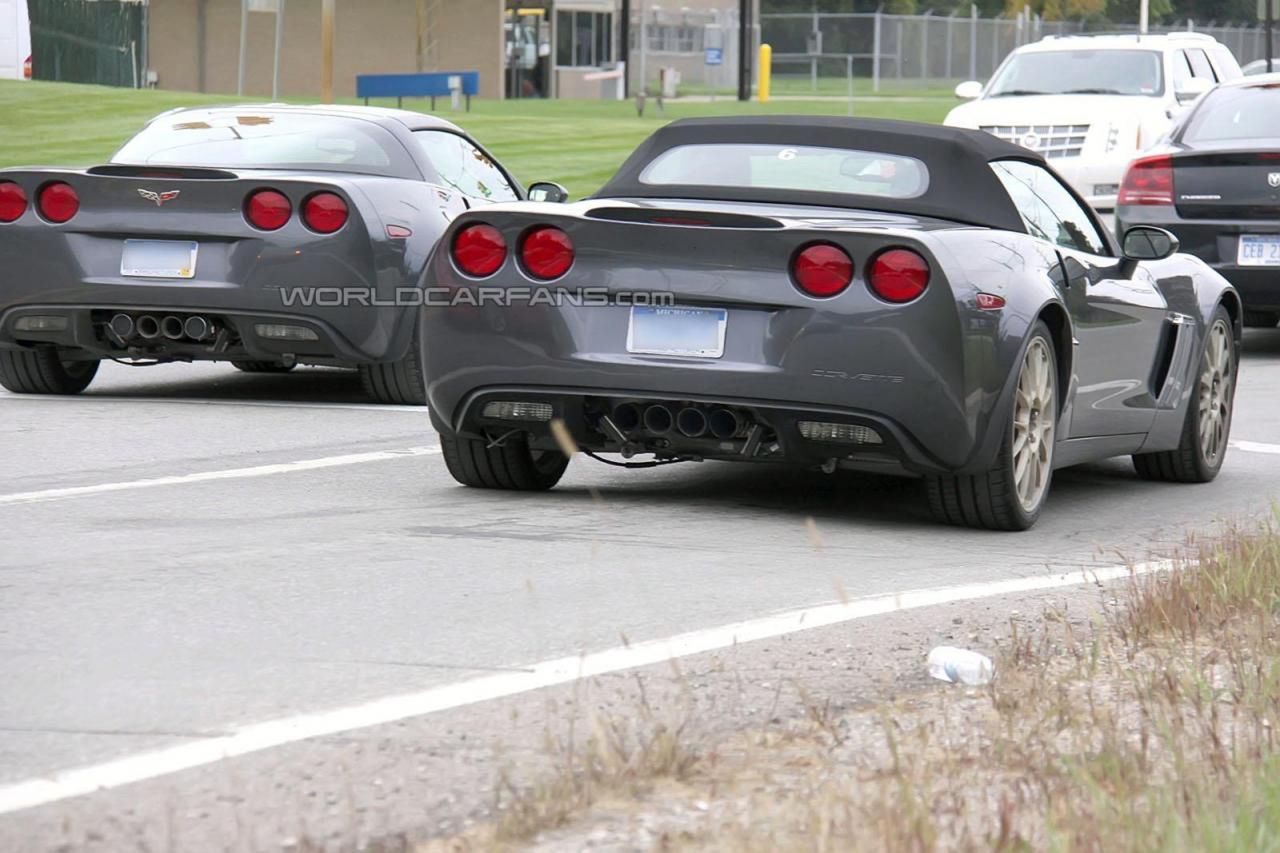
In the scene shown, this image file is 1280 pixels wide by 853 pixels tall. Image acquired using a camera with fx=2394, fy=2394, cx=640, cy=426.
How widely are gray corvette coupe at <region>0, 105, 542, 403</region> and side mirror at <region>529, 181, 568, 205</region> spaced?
82 cm

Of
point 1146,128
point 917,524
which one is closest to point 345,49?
point 1146,128

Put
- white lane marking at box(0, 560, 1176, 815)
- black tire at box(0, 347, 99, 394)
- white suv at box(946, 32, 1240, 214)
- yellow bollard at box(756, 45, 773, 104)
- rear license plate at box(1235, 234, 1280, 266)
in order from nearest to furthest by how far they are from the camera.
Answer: white lane marking at box(0, 560, 1176, 815)
black tire at box(0, 347, 99, 394)
rear license plate at box(1235, 234, 1280, 266)
white suv at box(946, 32, 1240, 214)
yellow bollard at box(756, 45, 773, 104)

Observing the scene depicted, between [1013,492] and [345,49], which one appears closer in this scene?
[1013,492]

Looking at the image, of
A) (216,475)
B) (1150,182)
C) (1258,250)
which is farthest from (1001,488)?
(1150,182)

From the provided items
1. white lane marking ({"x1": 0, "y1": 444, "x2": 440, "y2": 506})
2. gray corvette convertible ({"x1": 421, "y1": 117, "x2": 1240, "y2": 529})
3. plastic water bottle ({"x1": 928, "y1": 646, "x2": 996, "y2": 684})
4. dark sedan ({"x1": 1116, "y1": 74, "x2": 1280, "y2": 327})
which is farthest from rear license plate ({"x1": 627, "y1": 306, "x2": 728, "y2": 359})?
dark sedan ({"x1": 1116, "y1": 74, "x2": 1280, "y2": 327})

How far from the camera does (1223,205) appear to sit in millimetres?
14172

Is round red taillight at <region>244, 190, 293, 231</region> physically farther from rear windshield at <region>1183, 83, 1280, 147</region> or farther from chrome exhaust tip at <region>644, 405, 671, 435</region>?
rear windshield at <region>1183, 83, 1280, 147</region>

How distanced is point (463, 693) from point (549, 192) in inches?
196

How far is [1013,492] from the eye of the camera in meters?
7.46

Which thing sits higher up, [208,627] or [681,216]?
[681,216]

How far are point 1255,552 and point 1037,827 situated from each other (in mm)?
2895

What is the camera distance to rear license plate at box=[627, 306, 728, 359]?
7.23m

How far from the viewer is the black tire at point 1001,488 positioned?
7.39 m

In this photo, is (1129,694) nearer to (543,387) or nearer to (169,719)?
(169,719)
